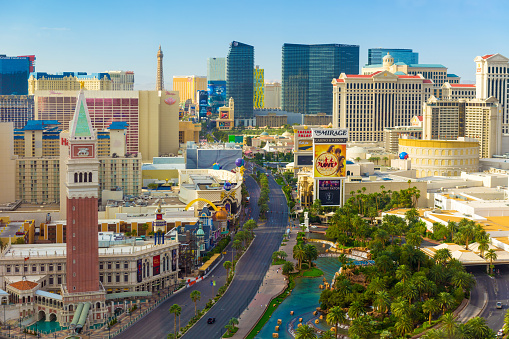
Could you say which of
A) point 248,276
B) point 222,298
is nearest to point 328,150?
point 248,276

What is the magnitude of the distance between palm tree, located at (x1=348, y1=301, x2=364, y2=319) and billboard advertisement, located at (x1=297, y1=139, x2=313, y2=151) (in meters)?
91.4

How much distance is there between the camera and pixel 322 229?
4331 inches

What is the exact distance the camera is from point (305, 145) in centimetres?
15750

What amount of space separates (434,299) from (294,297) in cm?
1471

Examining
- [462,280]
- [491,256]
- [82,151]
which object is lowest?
[462,280]

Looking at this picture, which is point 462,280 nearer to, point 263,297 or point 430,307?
point 430,307

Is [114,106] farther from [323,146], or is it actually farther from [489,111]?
[489,111]

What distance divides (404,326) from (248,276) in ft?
80.8

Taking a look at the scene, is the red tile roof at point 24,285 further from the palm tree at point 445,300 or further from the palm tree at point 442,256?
the palm tree at point 442,256

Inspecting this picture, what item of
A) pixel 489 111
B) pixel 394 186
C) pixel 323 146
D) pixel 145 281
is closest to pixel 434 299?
pixel 145 281

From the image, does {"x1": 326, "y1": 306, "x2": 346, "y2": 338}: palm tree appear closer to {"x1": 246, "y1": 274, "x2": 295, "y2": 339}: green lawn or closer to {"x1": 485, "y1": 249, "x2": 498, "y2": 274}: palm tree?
{"x1": 246, "y1": 274, "x2": 295, "y2": 339}: green lawn

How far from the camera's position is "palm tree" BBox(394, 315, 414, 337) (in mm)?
61562

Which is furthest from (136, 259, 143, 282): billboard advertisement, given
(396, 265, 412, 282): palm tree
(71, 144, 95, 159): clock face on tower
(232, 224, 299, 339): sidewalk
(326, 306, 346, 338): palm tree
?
(396, 265, 412, 282): palm tree

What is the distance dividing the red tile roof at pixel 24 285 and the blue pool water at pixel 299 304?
22.8 m
